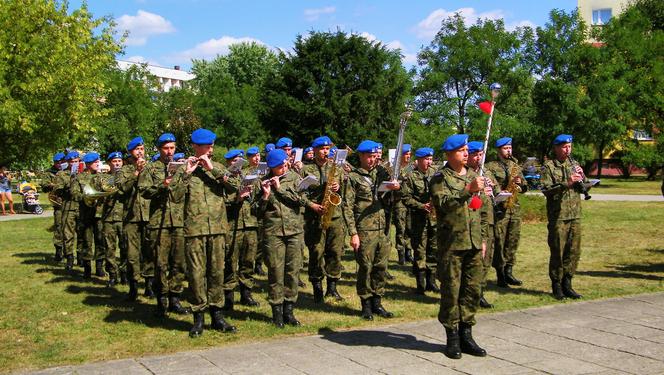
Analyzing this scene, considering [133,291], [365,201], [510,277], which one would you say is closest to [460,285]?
[365,201]

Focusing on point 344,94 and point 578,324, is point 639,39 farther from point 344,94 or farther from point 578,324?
point 578,324

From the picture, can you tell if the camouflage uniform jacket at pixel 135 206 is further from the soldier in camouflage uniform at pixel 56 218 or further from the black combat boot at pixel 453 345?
the black combat boot at pixel 453 345

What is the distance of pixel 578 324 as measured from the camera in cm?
818

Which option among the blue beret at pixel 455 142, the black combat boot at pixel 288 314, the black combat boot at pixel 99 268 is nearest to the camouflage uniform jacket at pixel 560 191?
the blue beret at pixel 455 142

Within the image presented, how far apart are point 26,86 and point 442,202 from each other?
21948 millimetres

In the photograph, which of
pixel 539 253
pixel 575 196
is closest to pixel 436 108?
pixel 539 253

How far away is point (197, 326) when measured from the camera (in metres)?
7.86

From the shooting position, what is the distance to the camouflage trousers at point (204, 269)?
781 centimetres

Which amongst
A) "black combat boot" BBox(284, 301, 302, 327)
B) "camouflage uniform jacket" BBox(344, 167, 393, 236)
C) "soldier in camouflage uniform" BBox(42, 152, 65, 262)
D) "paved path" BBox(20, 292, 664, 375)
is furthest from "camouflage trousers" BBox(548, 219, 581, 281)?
"soldier in camouflage uniform" BBox(42, 152, 65, 262)

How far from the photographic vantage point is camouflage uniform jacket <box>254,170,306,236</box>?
8328 millimetres

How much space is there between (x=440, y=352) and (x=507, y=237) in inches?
191

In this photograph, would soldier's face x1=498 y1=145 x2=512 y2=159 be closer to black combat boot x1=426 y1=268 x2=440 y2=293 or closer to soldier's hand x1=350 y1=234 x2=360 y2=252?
black combat boot x1=426 y1=268 x2=440 y2=293

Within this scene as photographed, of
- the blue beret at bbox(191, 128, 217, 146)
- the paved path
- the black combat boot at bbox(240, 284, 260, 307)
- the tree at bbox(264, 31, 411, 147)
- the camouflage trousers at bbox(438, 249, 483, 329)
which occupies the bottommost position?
the paved path

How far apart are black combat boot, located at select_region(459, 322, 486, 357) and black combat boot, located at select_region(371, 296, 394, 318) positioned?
1.89m
